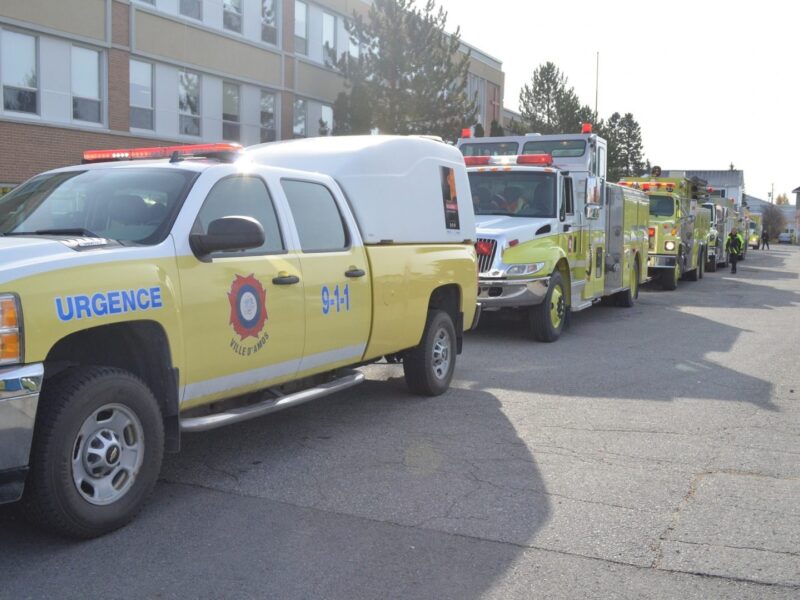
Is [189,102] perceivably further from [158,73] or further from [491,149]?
[491,149]

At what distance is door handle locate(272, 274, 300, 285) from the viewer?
555 cm

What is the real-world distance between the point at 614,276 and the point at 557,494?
11.3 m

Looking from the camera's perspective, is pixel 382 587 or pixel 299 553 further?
pixel 299 553

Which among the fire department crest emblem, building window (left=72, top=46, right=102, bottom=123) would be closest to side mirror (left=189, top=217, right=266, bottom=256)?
the fire department crest emblem

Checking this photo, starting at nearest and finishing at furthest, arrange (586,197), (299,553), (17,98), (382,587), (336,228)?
1. (382,587)
2. (299,553)
3. (336,228)
4. (586,197)
5. (17,98)

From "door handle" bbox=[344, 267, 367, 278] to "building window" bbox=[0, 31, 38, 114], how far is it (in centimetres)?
1767

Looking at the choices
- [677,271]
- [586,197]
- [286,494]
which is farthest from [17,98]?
[286,494]

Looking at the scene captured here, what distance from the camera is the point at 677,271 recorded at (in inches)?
971

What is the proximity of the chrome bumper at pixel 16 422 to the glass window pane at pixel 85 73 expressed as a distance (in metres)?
20.8

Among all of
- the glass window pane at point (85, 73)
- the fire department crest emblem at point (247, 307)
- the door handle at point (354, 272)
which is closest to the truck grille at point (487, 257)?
the door handle at point (354, 272)

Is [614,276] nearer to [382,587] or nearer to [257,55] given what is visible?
[382,587]

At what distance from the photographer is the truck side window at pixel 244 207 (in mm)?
5312

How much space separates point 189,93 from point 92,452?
23.9m

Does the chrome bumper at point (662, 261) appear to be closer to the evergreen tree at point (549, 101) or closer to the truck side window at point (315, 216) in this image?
the truck side window at point (315, 216)
